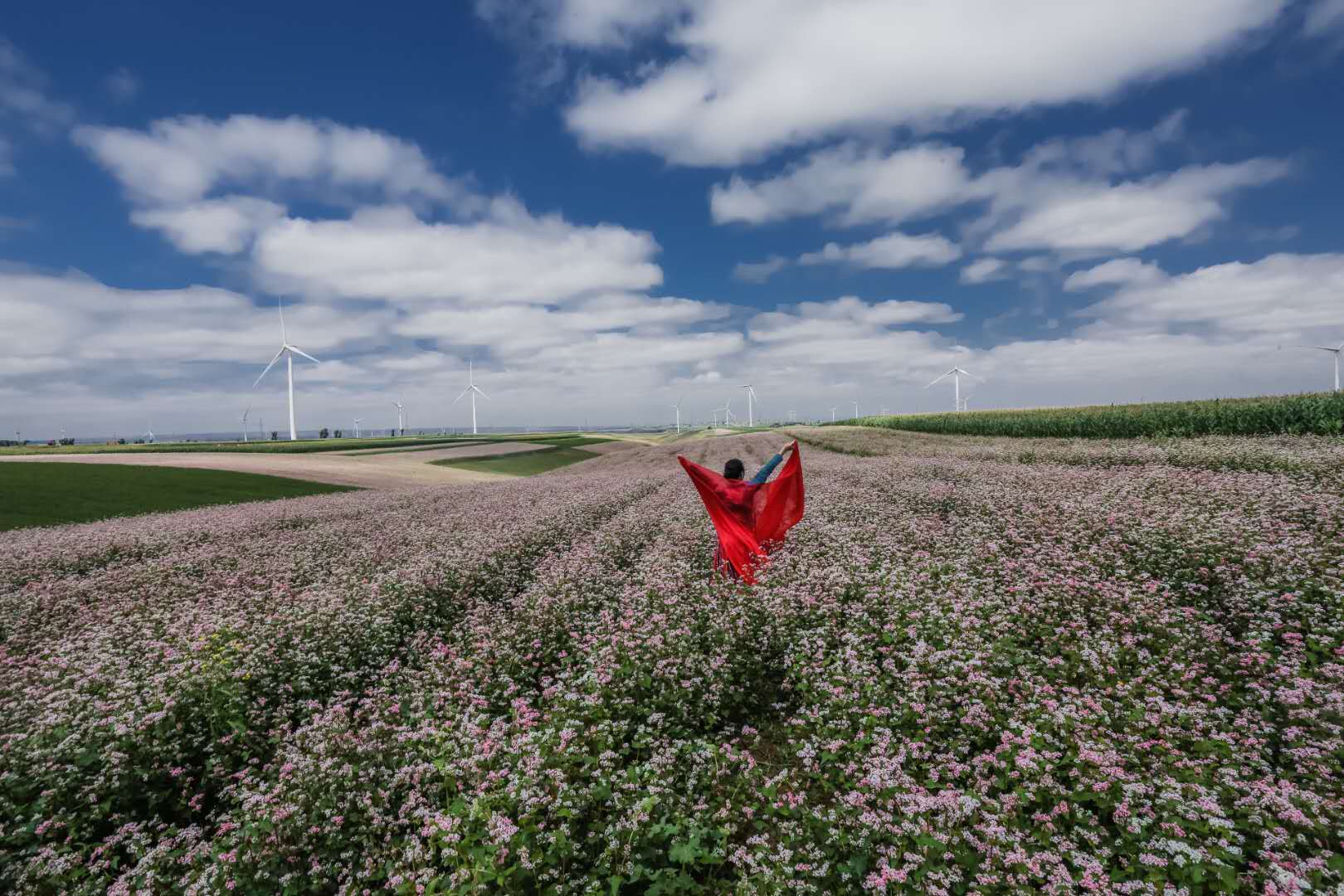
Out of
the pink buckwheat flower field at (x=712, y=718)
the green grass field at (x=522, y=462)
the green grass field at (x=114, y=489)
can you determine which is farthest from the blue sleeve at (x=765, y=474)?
the green grass field at (x=522, y=462)

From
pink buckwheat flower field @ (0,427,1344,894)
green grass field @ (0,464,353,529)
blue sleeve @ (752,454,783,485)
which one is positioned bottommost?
pink buckwheat flower field @ (0,427,1344,894)

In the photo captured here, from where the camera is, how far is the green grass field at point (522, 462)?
56.2m

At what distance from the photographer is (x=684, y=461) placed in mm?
10500

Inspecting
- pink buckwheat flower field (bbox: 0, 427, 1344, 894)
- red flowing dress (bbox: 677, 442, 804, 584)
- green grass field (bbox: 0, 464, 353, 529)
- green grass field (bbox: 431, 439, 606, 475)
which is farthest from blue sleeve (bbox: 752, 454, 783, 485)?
green grass field (bbox: 431, 439, 606, 475)

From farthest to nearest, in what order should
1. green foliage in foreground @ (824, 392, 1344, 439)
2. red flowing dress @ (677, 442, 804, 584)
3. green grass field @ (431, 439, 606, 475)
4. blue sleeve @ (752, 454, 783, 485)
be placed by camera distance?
1. green grass field @ (431, 439, 606, 475)
2. green foliage in foreground @ (824, 392, 1344, 439)
3. blue sleeve @ (752, 454, 783, 485)
4. red flowing dress @ (677, 442, 804, 584)

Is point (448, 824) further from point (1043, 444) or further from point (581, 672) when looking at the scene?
point (1043, 444)

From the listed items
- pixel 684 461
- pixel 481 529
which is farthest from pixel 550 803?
pixel 481 529

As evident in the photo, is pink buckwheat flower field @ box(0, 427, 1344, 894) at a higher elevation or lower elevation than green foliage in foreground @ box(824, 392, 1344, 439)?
lower

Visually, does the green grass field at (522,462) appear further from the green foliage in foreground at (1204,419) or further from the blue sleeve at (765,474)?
the blue sleeve at (765,474)

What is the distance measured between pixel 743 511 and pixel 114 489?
33.9 metres

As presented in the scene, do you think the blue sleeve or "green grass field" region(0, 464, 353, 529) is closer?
the blue sleeve

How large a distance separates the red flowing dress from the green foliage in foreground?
2844 centimetres

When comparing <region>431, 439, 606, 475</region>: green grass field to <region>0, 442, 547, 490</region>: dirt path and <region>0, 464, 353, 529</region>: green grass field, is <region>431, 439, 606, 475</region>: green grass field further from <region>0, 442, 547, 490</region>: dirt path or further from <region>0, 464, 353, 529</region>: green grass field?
<region>0, 464, 353, 529</region>: green grass field

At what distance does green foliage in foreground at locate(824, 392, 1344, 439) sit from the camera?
26.0 metres
